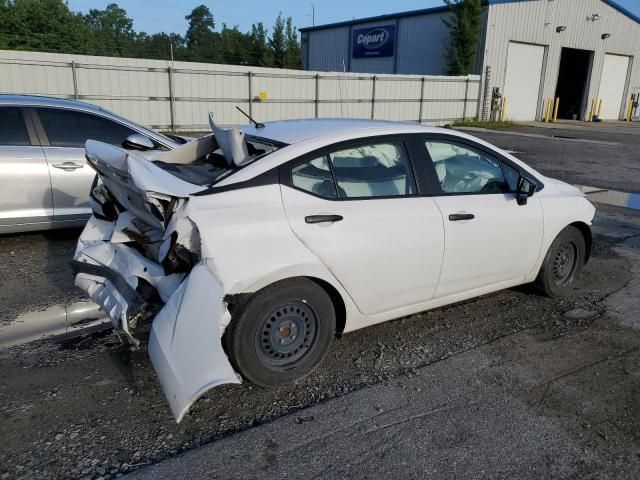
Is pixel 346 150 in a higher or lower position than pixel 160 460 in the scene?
higher

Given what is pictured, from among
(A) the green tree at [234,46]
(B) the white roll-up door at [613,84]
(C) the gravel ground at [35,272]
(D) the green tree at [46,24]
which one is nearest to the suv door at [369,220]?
(C) the gravel ground at [35,272]

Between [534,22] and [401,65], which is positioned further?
[401,65]

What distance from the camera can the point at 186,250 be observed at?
2.99 meters

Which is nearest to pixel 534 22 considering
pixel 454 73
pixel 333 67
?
pixel 454 73

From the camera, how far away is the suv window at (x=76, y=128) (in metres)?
5.77

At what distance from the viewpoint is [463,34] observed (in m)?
26.9

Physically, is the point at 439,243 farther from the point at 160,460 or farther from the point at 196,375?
the point at 160,460

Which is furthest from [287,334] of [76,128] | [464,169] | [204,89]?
[204,89]

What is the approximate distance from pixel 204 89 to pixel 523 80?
18866 millimetres

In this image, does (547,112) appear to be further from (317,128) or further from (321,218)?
(321,218)

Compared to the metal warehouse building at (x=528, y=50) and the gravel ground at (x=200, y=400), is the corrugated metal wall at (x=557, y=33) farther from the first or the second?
the gravel ground at (x=200, y=400)

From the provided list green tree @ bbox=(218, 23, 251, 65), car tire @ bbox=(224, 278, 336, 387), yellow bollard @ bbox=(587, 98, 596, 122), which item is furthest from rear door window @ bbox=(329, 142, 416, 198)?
green tree @ bbox=(218, 23, 251, 65)

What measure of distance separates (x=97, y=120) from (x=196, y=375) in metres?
4.25

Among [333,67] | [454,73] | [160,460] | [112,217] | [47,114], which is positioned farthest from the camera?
[333,67]
